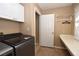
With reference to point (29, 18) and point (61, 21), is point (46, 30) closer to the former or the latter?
point (61, 21)

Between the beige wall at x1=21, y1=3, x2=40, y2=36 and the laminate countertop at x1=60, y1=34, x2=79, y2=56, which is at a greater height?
the beige wall at x1=21, y1=3, x2=40, y2=36

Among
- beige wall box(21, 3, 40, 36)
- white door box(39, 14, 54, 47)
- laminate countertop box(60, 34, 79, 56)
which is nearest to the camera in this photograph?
laminate countertop box(60, 34, 79, 56)

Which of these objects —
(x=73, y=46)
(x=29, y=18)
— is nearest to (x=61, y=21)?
(x=29, y=18)

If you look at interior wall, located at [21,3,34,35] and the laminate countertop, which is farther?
interior wall, located at [21,3,34,35]

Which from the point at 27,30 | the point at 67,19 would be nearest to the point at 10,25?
the point at 27,30

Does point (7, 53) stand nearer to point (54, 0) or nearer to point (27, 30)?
point (54, 0)

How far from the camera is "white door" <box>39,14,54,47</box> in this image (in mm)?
4680

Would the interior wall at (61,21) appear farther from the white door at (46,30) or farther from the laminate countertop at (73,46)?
the laminate countertop at (73,46)

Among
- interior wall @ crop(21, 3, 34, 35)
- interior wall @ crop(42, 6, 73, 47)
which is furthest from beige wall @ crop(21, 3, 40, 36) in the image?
interior wall @ crop(42, 6, 73, 47)

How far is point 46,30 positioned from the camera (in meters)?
4.78

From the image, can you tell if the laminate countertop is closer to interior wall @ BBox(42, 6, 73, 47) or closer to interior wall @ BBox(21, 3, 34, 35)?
interior wall @ BBox(21, 3, 34, 35)

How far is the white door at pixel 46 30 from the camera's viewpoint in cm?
468

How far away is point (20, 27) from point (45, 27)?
1933 mm

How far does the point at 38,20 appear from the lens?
16.7 ft
